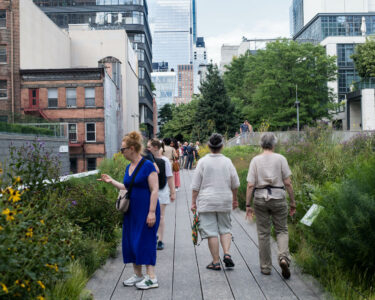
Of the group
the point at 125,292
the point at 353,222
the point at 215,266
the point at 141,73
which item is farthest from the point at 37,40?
→ the point at 353,222

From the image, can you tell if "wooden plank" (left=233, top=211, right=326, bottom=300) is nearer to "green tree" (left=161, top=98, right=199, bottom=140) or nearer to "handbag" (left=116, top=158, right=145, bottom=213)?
"handbag" (left=116, top=158, right=145, bottom=213)

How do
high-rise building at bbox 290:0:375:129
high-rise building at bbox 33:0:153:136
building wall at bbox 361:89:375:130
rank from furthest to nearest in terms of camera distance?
high-rise building at bbox 33:0:153:136 < high-rise building at bbox 290:0:375:129 < building wall at bbox 361:89:375:130

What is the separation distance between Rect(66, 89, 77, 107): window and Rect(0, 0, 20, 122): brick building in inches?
173

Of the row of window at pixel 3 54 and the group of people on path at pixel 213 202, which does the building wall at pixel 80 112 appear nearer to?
the row of window at pixel 3 54

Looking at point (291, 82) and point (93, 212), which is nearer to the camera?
point (93, 212)

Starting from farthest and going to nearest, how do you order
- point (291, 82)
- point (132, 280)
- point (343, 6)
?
point (343, 6) → point (291, 82) → point (132, 280)

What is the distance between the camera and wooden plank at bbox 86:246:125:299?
5.44 meters

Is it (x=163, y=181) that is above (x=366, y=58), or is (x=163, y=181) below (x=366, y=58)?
below

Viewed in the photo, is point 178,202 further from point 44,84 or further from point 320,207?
point 44,84

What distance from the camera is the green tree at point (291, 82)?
48375 mm

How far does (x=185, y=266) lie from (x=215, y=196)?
125cm

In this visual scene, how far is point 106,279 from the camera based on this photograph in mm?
5992

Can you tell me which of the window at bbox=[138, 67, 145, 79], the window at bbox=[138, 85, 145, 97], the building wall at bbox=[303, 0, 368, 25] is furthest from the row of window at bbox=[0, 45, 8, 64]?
the building wall at bbox=[303, 0, 368, 25]

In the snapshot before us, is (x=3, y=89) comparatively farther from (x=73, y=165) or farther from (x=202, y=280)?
(x=202, y=280)
